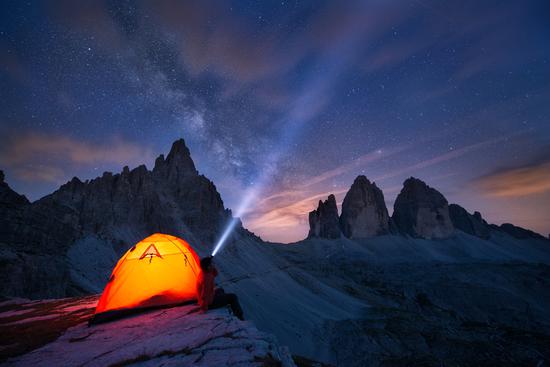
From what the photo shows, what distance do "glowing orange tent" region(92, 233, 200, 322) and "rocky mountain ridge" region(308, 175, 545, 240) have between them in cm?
11805

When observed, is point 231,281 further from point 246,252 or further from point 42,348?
point 42,348

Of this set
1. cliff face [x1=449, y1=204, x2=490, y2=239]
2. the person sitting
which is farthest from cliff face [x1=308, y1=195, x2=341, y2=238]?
the person sitting

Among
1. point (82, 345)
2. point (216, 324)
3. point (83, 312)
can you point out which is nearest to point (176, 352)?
point (216, 324)

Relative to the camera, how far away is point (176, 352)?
3.88m

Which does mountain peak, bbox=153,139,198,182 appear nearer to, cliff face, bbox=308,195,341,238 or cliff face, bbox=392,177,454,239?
cliff face, bbox=308,195,341,238

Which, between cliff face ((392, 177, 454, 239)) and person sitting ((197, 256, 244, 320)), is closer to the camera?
person sitting ((197, 256, 244, 320))

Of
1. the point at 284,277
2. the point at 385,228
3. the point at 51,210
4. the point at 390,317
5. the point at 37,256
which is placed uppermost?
the point at 385,228

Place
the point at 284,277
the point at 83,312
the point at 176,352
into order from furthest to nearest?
1. the point at 284,277
2. the point at 83,312
3. the point at 176,352

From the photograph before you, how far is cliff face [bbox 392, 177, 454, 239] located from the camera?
442 feet

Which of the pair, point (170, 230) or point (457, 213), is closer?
point (170, 230)

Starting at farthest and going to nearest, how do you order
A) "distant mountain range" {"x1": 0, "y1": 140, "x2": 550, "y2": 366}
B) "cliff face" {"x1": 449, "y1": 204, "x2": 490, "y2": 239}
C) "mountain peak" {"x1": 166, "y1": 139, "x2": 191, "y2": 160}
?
"cliff face" {"x1": 449, "y1": 204, "x2": 490, "y2": 239} < "mountain peak" {"x1": 166, "y1": 139, "x2": 191, "y2": 160} < "distant mountain range" {"x1": 0, "y1": 140, "x2": 550, "y2": 366}

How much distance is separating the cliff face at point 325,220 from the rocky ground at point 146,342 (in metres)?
120

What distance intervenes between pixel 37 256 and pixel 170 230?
78.0 feet

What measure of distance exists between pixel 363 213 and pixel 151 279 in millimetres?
128172
